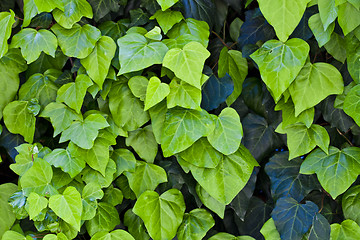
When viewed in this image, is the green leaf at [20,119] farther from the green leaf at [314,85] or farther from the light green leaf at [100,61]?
the green leaf at [314,85]

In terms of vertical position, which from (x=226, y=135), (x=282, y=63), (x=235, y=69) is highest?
(x=282, y=63)

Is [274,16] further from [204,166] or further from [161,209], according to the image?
[161,209]

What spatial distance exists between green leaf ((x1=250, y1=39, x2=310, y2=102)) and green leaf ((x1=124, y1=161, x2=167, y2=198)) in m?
0.49

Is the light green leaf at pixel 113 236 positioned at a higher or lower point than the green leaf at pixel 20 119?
lower

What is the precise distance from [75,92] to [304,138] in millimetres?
774

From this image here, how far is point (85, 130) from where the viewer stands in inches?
53.2

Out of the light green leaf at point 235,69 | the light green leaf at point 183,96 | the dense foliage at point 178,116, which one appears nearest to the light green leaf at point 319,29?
the dense foliage at point 178,116

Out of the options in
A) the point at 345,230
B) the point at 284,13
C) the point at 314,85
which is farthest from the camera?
the point at 345,230

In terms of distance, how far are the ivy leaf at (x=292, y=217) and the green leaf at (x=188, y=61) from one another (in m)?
0.52

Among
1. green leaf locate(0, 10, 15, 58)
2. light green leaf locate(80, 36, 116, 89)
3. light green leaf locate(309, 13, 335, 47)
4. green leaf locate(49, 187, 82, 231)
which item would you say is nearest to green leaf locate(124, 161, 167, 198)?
green leaf locate(49, 187, 82, 231)

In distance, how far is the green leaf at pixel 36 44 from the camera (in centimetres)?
132

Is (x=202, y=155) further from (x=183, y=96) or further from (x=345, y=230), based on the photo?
(x=345, y=230)

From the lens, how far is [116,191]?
1.50 meters

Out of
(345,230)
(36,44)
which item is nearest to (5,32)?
(36,44)
